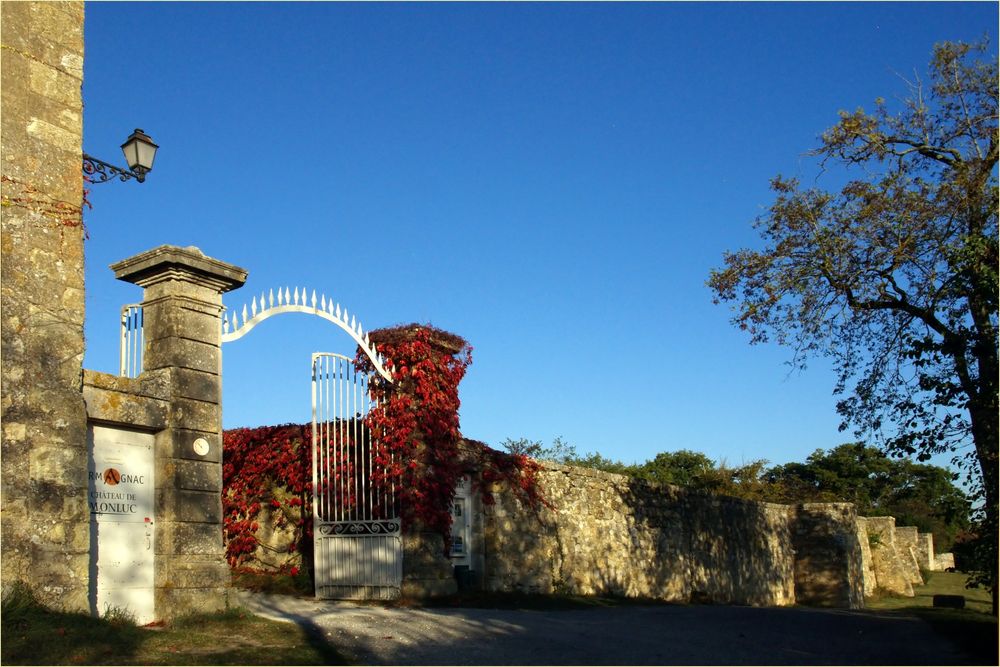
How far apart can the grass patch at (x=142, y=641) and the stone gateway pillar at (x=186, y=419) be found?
0.33m

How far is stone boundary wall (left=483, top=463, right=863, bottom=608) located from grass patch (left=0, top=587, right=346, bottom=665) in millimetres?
5144

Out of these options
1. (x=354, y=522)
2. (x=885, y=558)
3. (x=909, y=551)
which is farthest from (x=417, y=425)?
(x=909, y=551)

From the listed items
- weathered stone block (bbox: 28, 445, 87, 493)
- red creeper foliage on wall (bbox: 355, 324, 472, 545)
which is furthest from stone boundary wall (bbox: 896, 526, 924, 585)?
weathered stone block (bbox: 28, 445, 87, 493)

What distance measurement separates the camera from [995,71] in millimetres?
9930

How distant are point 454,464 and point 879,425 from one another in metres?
4.74

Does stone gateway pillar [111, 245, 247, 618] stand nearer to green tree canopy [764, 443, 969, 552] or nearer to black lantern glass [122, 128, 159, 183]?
black lantern glass [122, 128, 159, 183]

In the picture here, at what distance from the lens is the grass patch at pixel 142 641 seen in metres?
5.44

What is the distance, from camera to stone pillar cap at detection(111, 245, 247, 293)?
7.54 meters

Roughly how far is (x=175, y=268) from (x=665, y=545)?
1053 centimetres

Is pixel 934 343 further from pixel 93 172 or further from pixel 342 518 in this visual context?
pixel 93 172

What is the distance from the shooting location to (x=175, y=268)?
7.58 m

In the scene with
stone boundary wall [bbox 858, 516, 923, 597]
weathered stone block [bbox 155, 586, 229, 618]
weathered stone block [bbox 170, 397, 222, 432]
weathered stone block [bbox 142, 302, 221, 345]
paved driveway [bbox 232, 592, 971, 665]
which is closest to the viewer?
paved driveway [bbox 232, 592, 971, 665]

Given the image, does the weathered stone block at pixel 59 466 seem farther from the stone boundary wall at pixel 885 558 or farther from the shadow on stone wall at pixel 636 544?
the stone boundary wall at pixel 885 558

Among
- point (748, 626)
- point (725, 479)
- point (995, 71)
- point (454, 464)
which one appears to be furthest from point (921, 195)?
point (725, 479)
